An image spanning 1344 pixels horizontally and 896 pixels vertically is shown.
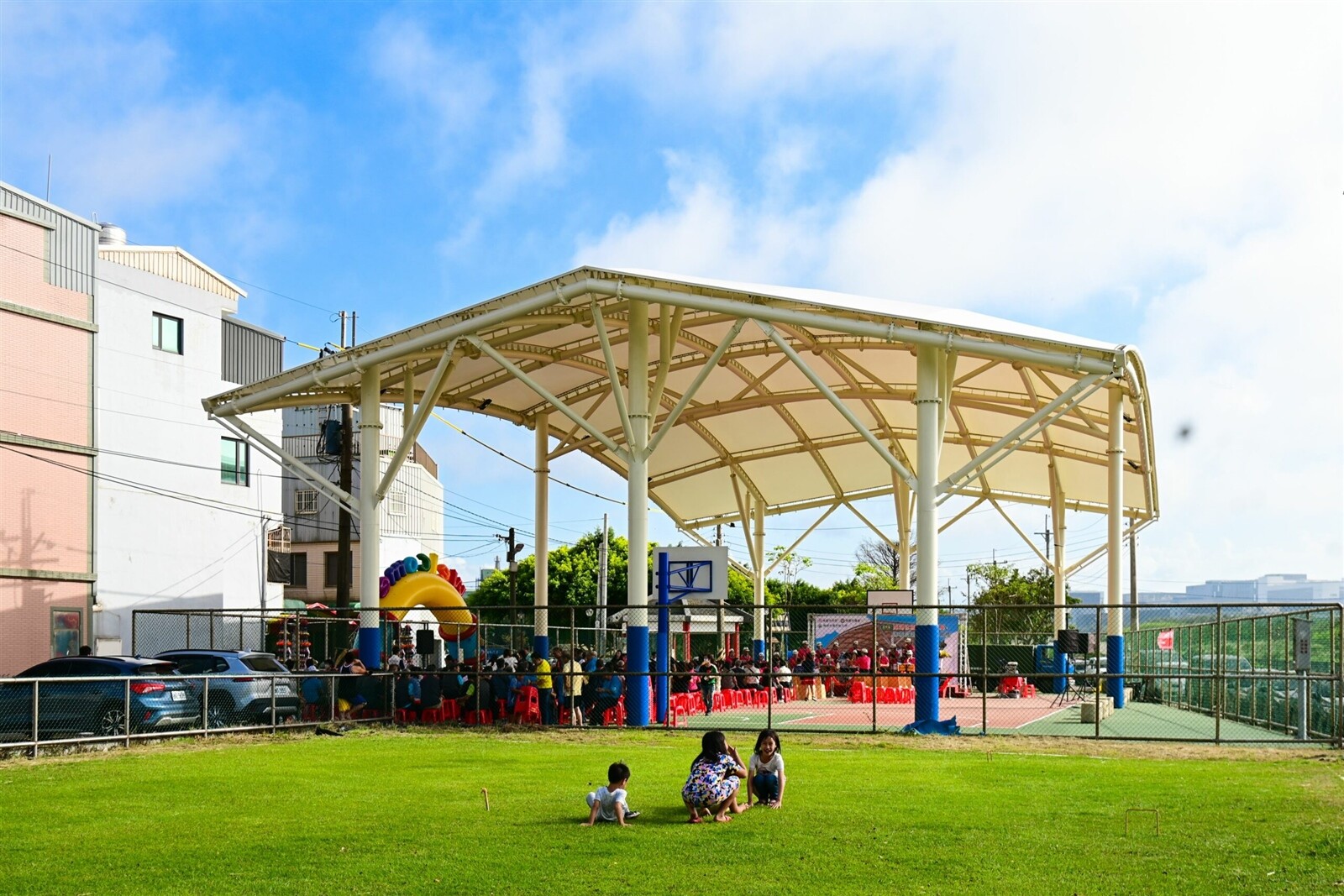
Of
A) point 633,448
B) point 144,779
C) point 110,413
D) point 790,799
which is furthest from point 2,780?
point 110,413

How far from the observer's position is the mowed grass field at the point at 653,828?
374 inches

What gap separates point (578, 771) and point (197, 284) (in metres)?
30.7

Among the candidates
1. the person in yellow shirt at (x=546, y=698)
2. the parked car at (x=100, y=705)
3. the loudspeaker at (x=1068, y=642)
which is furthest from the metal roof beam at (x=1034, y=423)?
the parked car at (x=100, y=705)

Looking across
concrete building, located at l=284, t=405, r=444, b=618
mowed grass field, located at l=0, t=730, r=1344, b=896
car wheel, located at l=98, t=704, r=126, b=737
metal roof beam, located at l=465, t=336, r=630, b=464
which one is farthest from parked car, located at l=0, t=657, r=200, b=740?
concrete building, located at l=284, t=405, r=444, b=618

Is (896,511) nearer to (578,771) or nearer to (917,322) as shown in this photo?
(917,322)

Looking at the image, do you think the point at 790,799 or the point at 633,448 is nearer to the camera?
the point at 790,799

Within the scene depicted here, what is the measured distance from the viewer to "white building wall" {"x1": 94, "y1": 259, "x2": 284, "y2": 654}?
3772cm

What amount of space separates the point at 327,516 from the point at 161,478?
104 feet

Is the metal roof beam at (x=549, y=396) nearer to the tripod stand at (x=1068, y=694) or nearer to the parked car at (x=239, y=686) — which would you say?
the parked car at (x=239, y=686)

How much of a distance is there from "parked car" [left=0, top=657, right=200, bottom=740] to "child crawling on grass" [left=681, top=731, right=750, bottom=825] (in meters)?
10.7

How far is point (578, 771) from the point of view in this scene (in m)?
16.7

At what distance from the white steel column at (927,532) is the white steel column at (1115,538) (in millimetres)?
5514

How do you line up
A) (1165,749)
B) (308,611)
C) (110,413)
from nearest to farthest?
(1165,749) → (308,611) → (110,413)

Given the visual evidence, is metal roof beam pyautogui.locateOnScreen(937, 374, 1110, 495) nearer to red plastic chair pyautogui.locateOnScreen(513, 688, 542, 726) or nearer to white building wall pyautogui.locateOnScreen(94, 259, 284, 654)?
red plastic chair pyautogui.locateOnScreen(513, 688, 542, 726)
